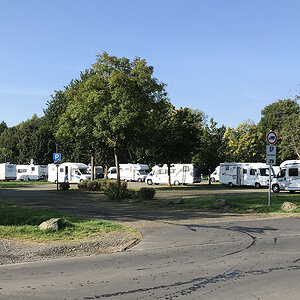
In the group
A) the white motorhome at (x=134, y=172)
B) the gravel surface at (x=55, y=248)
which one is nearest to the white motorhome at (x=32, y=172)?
the white motorhome at (x=134, y=172)

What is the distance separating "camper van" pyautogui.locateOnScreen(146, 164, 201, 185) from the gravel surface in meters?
34.5

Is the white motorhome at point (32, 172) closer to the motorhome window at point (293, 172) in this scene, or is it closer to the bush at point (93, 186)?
the bush at point (93, 186)

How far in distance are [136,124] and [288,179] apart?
48.3 feet

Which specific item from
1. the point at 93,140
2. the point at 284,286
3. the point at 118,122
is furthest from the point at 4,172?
the point at 284,286

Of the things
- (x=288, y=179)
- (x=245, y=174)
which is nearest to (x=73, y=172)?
(x=245, y=174)

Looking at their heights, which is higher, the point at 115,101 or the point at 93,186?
the point at 115,101

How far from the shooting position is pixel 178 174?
4519cm

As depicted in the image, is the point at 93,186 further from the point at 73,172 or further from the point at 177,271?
the point at 177,271

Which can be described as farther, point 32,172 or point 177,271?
point 32,172

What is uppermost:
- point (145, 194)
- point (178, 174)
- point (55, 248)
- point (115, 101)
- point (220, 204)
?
point (115, 101)

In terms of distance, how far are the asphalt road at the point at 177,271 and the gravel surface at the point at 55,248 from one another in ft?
1.57

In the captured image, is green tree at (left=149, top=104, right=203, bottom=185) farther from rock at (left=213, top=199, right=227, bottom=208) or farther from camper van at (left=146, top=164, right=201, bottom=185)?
rock at (left=213, top=199, right=227, bottom=208)

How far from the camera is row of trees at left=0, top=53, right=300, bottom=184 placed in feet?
77.5

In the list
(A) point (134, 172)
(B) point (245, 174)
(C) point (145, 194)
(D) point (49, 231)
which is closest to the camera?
(D) point (49, 231)
